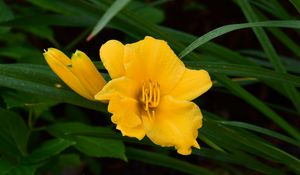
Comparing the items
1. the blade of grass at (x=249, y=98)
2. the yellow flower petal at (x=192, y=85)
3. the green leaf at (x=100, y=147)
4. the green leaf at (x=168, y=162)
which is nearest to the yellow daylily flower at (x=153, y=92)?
the yellow flower petal at (x=192, y=85)

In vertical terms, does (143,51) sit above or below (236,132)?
above

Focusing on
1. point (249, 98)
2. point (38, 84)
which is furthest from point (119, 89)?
point (249, 98)

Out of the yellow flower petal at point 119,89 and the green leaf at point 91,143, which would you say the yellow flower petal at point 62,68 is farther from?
the green leaf at point 91,143

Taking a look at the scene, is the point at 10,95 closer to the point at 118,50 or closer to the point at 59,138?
the point at 59,138

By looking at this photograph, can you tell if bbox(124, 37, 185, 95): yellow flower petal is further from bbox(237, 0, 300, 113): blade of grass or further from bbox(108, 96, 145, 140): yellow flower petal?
bbox(237, 0, 300, 113): blade of grass

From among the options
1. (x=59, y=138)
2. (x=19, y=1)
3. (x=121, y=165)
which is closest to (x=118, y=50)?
(x=59, y=138)

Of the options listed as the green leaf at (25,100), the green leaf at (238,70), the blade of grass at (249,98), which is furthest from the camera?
the green leaf at (25,100)

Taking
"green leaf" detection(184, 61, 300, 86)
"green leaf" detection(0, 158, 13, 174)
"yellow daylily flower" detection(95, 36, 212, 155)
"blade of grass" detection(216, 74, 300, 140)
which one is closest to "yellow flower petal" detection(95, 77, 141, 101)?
"yellow daylily flower" detection(95, 36, 212, 155)
